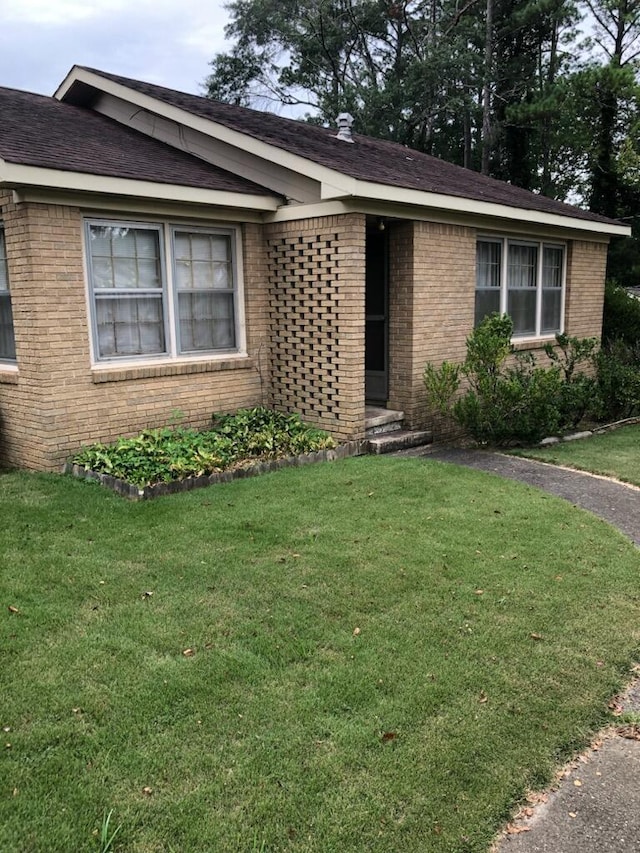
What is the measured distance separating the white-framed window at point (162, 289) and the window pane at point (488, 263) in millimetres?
3665

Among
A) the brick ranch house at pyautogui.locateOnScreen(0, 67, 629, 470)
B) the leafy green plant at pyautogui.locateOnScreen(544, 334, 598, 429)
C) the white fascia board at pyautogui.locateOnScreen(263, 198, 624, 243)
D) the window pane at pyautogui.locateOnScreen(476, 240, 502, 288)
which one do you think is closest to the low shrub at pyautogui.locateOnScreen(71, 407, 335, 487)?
the brick ranch house at pyautogui.locateOnScreen(0, 67, 629, 470)

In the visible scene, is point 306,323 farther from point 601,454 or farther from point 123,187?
point 601,454

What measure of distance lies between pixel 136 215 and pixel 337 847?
6.69 meters

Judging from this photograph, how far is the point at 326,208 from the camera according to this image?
8.11 meters

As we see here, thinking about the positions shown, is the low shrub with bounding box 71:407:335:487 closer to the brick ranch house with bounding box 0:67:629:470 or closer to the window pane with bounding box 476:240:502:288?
the brick ranch house with bounding box 0:67:629:470

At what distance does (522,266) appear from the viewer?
36.9ft

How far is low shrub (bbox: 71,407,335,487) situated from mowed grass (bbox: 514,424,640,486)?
8.69ft

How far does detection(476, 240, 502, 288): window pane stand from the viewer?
10297 millimetres

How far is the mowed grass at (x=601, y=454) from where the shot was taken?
25.3 feet

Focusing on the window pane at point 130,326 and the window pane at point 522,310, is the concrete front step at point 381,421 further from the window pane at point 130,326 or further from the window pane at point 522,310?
the window pane at point 522,310

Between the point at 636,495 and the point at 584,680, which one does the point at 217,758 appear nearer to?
the point at 584,680

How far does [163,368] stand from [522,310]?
6.19 meters

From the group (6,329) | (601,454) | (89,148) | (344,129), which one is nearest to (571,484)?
(601,454)

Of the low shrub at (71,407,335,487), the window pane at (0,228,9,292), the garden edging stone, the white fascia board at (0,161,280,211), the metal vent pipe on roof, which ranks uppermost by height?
the metal vent pipe on roof
